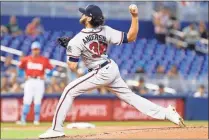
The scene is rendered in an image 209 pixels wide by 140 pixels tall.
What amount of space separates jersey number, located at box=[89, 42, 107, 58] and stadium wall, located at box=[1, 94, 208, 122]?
26.8ft

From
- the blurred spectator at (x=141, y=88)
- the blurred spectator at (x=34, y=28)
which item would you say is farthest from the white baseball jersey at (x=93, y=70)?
the blurred spectator at (x=34, y=28)

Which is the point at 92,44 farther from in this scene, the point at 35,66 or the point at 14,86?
the point at 14,86

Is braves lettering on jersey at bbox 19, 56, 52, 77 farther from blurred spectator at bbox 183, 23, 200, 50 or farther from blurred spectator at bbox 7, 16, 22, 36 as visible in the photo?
blurred spectator at bbox 183, 23, 200, 50

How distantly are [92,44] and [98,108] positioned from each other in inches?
347

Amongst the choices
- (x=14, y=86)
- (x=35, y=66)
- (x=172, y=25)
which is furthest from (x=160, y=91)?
(x=172, y=25)

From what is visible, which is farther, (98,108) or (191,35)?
(191,35)

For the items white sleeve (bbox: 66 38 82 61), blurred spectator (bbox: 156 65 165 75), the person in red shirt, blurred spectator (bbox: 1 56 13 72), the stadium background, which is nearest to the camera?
white sleeve (bbox: 66 38 82 61)

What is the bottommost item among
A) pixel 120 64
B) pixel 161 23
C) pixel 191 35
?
pixel 120 64

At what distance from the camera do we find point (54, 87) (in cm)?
1706

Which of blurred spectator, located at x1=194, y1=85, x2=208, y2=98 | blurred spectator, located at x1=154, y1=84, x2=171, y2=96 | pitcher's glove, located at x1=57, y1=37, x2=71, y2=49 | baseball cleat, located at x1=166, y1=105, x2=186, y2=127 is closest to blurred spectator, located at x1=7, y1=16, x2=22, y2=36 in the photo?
blurred spectator, located at x1=154, y1=84, x2=171, y2=96

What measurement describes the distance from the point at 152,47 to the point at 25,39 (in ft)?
15.0

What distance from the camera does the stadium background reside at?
17.0 m

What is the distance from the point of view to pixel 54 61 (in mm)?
19281

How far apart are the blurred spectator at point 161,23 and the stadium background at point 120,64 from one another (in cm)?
27
